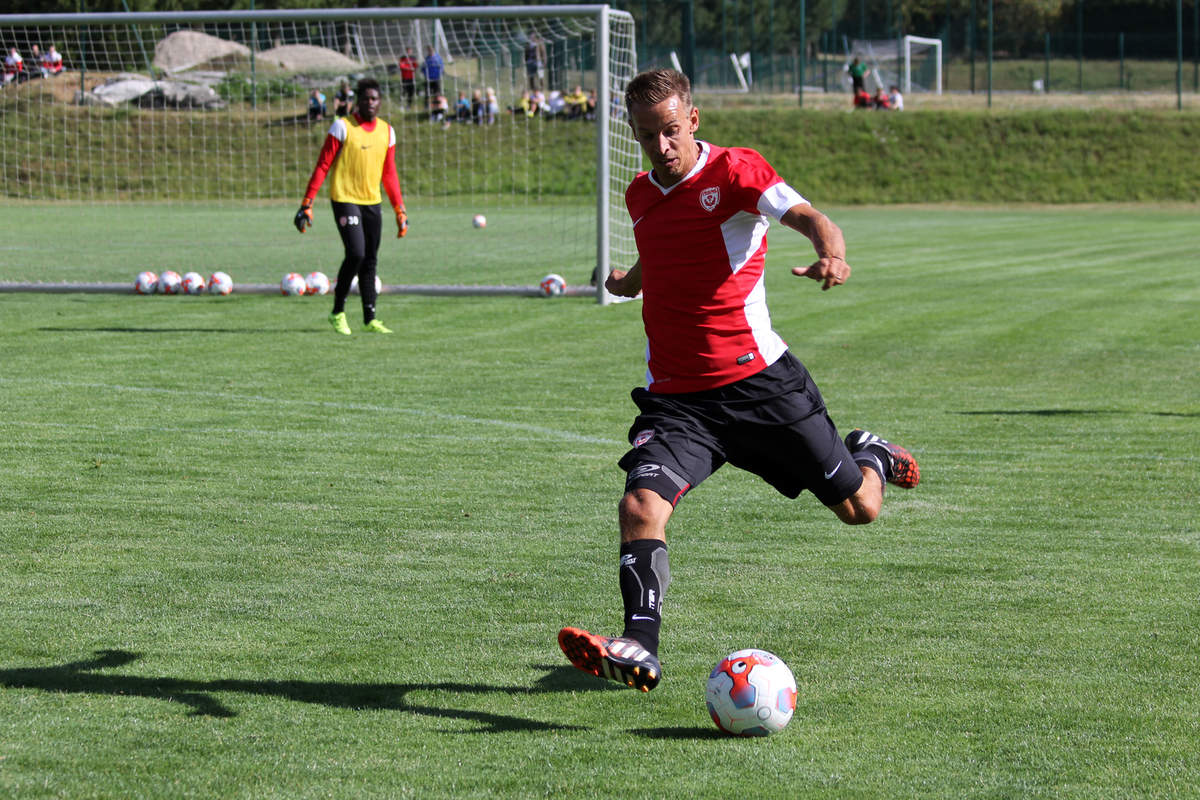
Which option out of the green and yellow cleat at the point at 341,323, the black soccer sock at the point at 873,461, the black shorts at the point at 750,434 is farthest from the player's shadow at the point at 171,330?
the black shorts at the point at 750,434

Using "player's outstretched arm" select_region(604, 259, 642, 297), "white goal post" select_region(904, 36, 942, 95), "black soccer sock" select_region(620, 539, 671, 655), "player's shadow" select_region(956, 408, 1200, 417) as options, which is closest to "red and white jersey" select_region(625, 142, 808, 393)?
"player's outstretched arm" select_region(604, 259, 642, 297)

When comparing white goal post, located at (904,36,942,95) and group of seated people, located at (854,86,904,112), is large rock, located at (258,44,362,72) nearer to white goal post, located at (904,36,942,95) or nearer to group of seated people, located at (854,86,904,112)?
group of seated people, located at (854,86,904,112)

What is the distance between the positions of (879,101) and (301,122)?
30265mm

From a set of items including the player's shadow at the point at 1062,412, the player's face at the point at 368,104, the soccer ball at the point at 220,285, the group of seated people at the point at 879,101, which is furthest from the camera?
the group of seated people at the point at 879,101

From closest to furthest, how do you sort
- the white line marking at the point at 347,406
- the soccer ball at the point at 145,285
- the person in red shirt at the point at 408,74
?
the white line marking at the point at 347,406, the soccer ball at the point at 145,285, the person in red shirt at the point at 408,74

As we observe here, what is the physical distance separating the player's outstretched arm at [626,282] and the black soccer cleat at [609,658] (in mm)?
1786

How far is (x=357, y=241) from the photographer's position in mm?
14414

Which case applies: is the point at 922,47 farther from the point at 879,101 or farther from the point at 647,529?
the point at 647,529

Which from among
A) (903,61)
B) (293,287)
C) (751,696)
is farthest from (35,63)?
(903,61)

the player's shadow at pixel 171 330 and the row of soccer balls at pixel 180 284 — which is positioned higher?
the row of soccer balls at pixel 180 284

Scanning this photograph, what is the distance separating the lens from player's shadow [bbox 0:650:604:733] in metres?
4.62

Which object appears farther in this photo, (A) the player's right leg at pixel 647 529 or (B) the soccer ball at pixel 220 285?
(B) the soccer ball at pixel 220 285

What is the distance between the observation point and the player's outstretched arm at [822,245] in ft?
15.3

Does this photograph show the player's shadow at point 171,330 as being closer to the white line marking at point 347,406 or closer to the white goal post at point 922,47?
the white line marking at point 347,406
